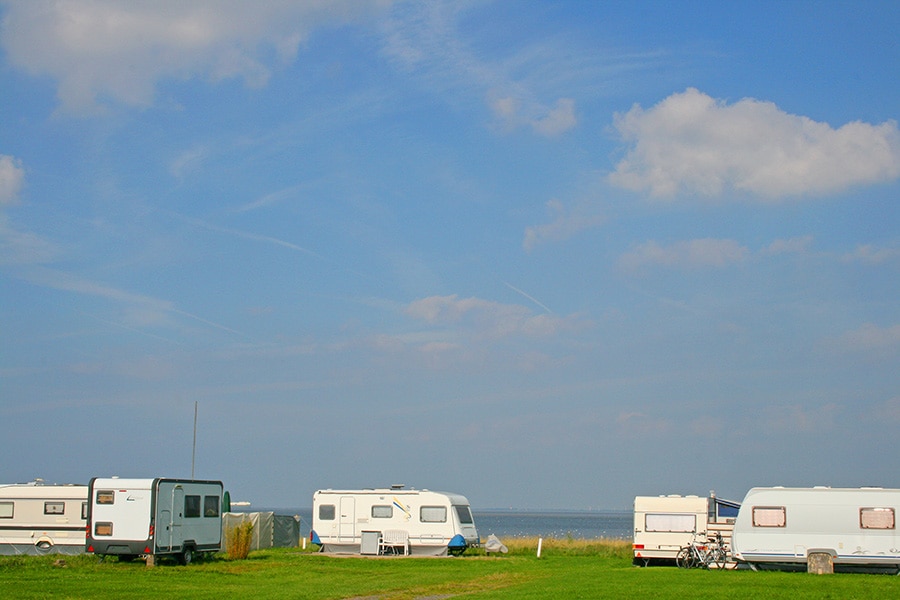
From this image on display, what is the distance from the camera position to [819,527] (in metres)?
25.4

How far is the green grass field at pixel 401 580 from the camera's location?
1869 centimetres

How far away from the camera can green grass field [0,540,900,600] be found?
61.3 feet

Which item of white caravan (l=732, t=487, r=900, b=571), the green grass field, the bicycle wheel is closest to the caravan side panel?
the green grass field

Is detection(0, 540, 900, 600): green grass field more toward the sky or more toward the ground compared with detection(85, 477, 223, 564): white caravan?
more toward the ground

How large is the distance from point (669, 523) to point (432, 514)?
27.8 ft

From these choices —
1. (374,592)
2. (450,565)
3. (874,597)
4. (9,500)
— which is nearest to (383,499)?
(450,565)

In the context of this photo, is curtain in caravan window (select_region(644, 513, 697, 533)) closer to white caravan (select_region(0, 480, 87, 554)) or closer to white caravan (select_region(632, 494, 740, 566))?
white caravan (select_region(632, 494, 740, 566))

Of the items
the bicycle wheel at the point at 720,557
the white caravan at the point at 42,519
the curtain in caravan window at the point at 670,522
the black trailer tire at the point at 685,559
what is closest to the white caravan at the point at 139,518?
the white caravan at the point at 42,519

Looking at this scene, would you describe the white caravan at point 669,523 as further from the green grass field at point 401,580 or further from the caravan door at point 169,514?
the caravan door at point 169,514

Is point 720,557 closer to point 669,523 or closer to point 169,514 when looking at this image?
point 669,523

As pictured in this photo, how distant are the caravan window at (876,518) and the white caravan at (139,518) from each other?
1757 cm

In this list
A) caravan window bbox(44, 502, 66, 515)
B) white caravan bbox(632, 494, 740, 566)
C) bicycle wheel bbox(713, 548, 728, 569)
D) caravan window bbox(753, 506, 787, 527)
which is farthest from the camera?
caravan window bbox(44, 502, 66, 515)

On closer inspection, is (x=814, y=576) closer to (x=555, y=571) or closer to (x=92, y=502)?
(x=555, y=571)

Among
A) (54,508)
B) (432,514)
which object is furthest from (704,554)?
(54,508)
